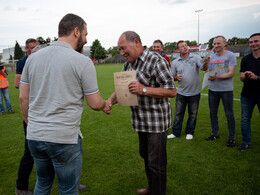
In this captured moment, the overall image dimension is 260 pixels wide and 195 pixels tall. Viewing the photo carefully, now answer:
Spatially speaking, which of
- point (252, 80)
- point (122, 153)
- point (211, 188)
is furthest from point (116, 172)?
point (252, 80)

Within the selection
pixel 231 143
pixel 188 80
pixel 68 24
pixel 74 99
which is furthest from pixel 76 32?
pixel 231 143

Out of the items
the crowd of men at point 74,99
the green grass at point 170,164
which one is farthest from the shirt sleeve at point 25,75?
the green grass at point 170,164

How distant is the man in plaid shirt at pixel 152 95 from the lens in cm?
236

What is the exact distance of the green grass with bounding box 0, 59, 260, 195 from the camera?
10.5 ft

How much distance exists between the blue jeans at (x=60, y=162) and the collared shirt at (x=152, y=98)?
94 centimetres

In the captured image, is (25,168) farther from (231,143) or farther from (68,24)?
(231,143)

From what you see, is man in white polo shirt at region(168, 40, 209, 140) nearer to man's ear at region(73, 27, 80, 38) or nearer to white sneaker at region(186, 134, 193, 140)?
white sneaker at region(186, 134, 193, 140)

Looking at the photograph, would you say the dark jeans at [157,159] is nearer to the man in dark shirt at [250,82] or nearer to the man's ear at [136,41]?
the man's ear at [136,41]

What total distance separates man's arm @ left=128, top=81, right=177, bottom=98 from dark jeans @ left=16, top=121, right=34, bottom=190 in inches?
70.0

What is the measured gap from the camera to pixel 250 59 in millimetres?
4070

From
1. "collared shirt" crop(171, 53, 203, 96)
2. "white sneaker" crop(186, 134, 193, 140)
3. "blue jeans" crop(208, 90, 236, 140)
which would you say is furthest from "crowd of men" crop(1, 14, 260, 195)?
"white sneaker" crop(186, 134, 193, 140)

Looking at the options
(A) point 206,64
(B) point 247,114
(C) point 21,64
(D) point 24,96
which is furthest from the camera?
(A) point 206,64

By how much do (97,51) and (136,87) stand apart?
72875 millimetres

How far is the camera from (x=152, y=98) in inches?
96.3
